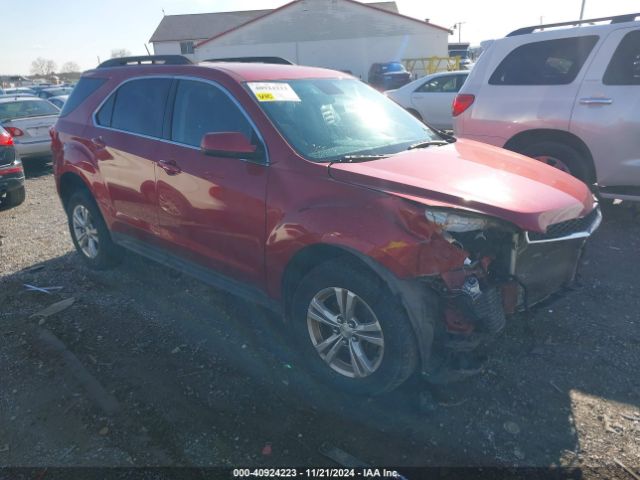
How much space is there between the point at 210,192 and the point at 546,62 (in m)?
4.35

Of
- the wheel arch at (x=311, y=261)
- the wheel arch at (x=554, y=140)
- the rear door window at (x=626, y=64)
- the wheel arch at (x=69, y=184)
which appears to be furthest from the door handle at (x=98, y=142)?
the rear door window at (x=626, y=64)

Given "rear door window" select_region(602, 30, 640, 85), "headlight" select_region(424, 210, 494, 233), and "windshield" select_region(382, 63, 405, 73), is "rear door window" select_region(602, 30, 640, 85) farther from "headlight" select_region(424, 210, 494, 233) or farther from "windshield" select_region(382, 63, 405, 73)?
"windshield" select_region(382, 63, 405, 73)

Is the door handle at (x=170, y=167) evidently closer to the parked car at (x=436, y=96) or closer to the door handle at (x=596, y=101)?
the door handle at (x=596, y=101)

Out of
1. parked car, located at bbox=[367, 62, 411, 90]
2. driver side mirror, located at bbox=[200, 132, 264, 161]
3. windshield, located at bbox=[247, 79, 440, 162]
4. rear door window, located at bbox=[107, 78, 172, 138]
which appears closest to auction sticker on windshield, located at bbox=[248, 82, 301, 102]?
windshield, located at bbox=[247, 79, 440, 162]

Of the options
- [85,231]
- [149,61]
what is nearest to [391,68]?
[149,61]

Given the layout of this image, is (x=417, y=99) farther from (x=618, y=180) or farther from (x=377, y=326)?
(x=377, y=326)

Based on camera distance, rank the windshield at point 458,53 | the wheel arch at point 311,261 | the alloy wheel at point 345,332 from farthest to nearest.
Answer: the windshield at point 458,53 → the alloy wheel at point 345,332 → the wheel arch at point 311,261

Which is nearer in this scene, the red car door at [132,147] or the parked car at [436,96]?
the red car door at [132,147]

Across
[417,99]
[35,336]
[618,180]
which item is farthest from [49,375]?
[417,99]

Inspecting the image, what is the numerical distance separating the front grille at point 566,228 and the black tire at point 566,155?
7.86ft

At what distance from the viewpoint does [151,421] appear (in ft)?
9.36

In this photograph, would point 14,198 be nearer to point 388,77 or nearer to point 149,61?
point 149,61

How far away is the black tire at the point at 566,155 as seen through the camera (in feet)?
17.4

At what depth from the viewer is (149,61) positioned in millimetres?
4746
